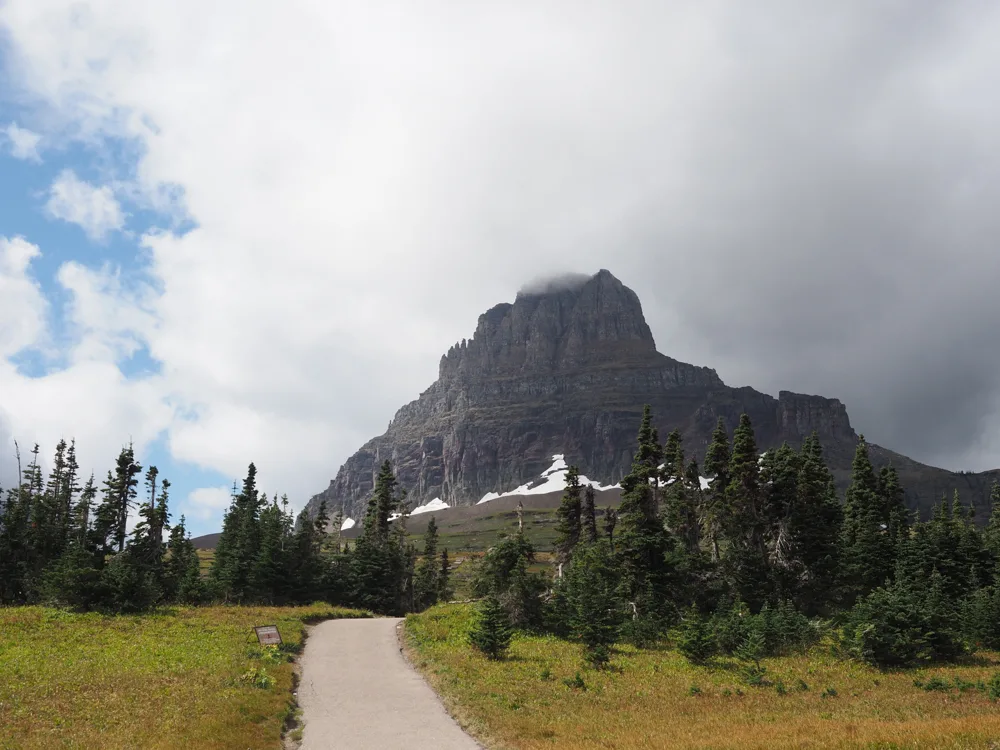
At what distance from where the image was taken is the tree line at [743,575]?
3419cm

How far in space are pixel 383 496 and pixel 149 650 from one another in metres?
45.3

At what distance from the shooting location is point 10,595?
193 ft

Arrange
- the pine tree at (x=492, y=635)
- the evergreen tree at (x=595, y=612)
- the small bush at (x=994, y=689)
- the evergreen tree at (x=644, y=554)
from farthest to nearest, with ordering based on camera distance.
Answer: the evergreen tree at (x=644, y=554) → the evergreen tree at (x=595, y=612) → the pine tree at (x=492, y=635) → the small bush at (x=994, y=689)

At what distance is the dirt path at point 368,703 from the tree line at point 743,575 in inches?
228

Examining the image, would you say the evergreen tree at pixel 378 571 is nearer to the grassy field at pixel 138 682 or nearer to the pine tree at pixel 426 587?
the pine tree at pixel 426 587

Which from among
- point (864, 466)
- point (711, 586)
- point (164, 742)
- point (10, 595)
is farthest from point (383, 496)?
point (164, 742)

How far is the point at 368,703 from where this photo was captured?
24.3 m

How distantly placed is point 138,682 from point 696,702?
21145mm

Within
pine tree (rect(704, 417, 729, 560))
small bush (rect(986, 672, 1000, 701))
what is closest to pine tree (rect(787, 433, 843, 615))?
pine tree (rect(704, 417, 729, 560))

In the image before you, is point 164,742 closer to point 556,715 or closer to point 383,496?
point 556,715

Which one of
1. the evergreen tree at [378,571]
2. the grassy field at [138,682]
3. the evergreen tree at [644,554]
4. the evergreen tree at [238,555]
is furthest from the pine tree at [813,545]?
the evergreen tree at [238,555]

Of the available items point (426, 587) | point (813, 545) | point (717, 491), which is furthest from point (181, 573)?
point (813, 545)

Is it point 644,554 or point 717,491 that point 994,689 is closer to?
point 644,554

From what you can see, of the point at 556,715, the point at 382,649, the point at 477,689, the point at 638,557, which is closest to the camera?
the point at 556,715
